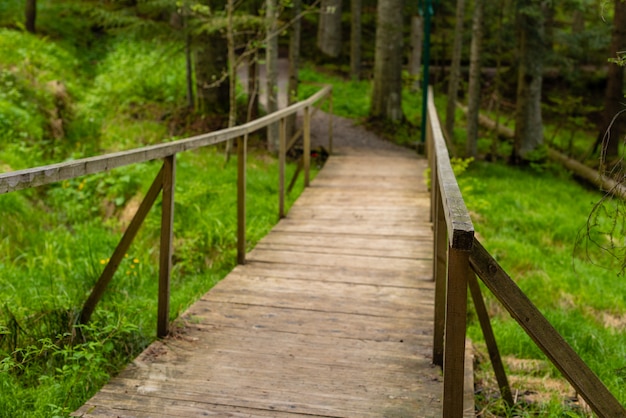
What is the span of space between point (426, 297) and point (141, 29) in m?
7.98

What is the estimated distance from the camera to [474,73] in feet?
40.9

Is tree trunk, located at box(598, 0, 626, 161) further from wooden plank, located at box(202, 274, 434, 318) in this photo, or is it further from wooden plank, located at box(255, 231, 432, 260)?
wooden plank, located at box(202, 274, 434, 318)

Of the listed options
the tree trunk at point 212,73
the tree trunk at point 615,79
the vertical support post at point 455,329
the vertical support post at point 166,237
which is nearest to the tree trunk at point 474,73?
the tree trunk at point 615,79

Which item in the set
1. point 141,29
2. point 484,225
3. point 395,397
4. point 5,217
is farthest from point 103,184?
point 395,397

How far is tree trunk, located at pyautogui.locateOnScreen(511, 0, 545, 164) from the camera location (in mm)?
13305

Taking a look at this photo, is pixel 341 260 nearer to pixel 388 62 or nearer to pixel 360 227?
pixel 360 227

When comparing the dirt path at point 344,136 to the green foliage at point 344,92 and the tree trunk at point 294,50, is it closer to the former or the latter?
the green foliage at point 344,92

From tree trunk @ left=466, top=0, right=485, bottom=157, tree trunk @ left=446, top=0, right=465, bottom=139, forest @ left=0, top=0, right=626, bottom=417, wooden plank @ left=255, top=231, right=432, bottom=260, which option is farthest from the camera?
tree trunk @ left=446, top=0, right=465, bottom=139

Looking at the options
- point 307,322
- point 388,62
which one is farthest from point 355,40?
point 307,322

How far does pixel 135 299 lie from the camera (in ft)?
16.1

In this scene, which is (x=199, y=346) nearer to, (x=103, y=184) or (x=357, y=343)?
(x=357, y=343)

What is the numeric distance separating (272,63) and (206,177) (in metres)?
2.86

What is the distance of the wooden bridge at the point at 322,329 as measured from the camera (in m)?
2.15

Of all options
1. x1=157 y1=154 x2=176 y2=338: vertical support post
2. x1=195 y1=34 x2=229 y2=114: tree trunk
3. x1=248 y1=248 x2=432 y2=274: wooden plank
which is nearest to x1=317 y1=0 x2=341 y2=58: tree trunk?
x1=195 y1=34 x2=229 y2=114: tree trunk
